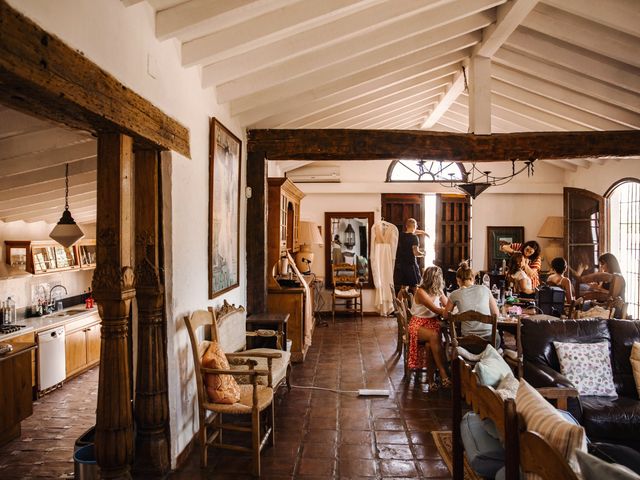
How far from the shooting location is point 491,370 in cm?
274

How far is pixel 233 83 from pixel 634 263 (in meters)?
7.79

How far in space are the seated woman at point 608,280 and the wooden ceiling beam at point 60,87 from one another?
5788 millimetres

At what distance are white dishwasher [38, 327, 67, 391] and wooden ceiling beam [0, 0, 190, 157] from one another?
11.7 feet

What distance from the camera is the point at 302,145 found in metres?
5.56

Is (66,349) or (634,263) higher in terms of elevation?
(634,263)

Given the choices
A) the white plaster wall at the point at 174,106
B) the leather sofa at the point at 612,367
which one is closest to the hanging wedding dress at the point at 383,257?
the white plaster wall at the point at 174,106

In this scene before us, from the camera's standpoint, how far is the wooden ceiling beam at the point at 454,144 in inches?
217

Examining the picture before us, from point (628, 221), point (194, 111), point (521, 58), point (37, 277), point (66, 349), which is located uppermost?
point (521, 58)

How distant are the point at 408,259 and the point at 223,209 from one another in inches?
223

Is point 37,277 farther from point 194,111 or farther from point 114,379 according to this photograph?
point 114,379

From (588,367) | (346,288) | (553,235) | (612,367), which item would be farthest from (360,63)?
(553,235)

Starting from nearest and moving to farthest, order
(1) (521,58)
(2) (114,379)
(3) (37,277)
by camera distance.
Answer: (2) (114,379) → (1) (521,58) → (3) (37,277)

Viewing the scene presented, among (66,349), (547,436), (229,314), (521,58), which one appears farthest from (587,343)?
(66,349)

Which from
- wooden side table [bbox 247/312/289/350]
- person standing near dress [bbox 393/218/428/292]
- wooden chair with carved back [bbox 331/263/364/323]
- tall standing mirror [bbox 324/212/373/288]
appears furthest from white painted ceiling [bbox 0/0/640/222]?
wooden chair with carved back [bbox 331/263/364/323]
